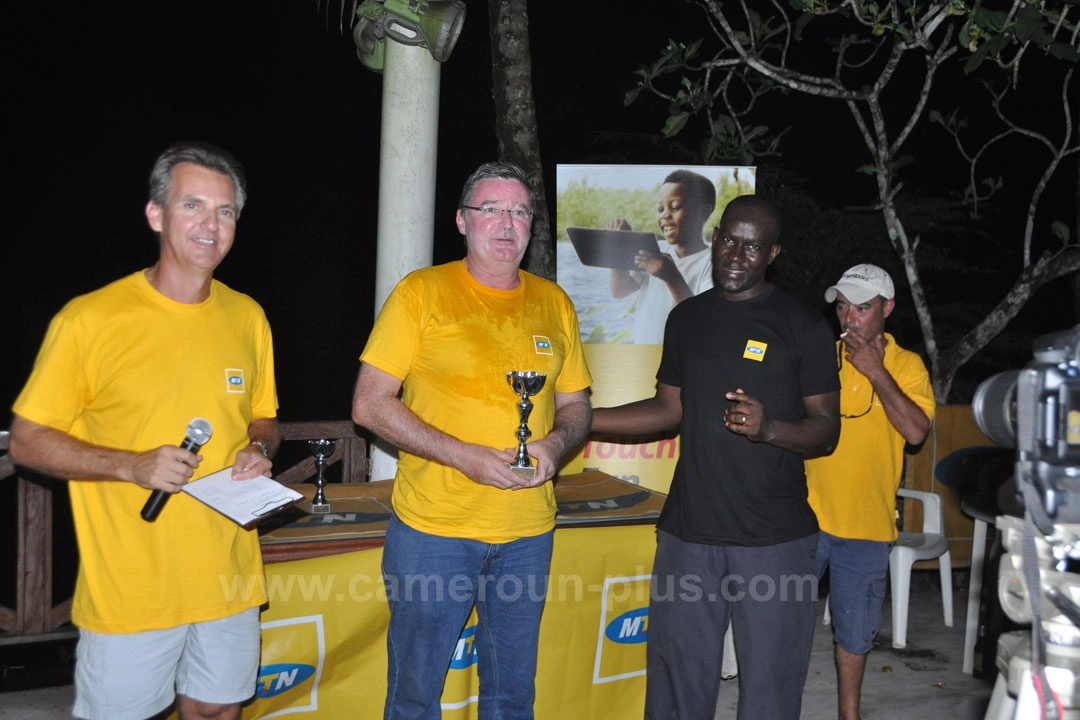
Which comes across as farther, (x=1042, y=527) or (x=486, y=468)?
(x=486, y=468)

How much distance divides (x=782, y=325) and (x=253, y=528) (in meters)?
1.78

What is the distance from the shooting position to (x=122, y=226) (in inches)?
475

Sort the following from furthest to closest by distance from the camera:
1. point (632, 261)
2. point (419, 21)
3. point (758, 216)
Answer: point (632, 261) < point (419, 21) < point (758, 216)

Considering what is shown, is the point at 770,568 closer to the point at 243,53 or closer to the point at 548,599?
the point at 548,599

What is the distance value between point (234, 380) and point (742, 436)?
5.21 ft

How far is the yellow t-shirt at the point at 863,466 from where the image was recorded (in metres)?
3.89

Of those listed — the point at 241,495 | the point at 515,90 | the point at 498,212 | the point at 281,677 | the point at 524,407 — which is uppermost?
the point at 515,90

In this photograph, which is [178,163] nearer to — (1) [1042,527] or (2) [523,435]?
(2) [523,435]

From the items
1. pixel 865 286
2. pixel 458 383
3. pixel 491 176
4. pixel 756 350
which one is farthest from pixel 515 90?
pixel 458 383

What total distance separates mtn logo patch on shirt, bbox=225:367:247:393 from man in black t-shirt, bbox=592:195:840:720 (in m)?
1.44

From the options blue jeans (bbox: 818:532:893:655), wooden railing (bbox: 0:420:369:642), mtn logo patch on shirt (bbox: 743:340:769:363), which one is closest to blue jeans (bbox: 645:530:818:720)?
mtn logo patch on shirt (bbox: 743:340:769:363)

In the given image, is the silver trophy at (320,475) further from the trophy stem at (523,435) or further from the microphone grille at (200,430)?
the microphone grille at (200,430)

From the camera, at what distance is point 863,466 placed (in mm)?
3951

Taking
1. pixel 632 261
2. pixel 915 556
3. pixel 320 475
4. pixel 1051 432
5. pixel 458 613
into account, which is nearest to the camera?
pixel 1051 432
